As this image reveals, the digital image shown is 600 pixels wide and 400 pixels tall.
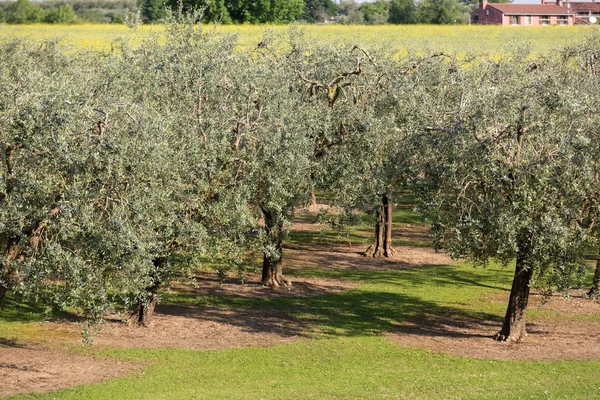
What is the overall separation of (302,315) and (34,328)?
915 centimetres

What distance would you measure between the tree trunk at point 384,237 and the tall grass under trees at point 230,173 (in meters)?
5.39

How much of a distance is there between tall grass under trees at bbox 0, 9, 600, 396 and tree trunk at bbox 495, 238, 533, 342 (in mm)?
47

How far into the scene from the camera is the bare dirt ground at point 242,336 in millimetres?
25047

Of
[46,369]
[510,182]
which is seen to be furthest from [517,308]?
[46,369]

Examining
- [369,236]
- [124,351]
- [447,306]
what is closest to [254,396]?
[124,351]

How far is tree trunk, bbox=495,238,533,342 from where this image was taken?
89.9 feet

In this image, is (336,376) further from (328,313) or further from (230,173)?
(230,173)

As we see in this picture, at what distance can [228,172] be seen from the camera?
1066 inches

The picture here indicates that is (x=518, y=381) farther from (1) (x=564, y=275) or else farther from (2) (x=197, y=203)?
(2) (x=197, y=203)

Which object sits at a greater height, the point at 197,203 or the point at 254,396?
the point at 197,203

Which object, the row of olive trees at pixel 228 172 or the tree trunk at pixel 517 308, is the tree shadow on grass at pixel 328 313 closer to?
the tree trunk at pixel 517 308

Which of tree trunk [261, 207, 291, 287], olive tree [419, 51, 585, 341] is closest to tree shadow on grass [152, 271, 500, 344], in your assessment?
tree trunk [261, 207, 291, 287]

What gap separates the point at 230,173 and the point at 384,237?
50.5ft

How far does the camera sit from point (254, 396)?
2278 cm
